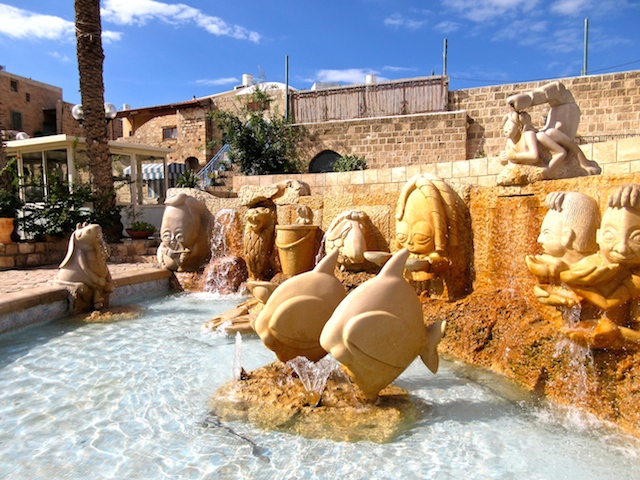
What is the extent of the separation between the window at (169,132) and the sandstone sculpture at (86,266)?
20.4m

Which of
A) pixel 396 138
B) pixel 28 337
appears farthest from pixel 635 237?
pixel 396 138

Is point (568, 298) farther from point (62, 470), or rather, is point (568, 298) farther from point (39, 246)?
point (39, 246)

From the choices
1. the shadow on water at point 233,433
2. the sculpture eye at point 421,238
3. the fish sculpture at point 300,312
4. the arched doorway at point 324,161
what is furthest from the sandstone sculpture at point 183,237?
the arched doorway at point 324,161

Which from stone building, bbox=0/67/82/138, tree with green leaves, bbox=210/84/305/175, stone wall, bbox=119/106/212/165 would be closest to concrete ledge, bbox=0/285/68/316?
tree with green leaves, bbox=210/84/305/175

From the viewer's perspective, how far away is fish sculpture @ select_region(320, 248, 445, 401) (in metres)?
2.77

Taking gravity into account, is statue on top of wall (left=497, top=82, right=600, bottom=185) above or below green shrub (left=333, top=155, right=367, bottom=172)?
below

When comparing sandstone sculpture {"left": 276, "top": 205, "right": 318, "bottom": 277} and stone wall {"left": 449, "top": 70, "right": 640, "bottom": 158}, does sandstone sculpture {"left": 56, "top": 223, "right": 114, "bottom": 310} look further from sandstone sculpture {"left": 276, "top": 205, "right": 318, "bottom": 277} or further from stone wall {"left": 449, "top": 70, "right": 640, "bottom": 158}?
stone wall {"left": 449, "top": 70, "right": 640, "bottom": 158}

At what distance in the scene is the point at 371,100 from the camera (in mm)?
16453

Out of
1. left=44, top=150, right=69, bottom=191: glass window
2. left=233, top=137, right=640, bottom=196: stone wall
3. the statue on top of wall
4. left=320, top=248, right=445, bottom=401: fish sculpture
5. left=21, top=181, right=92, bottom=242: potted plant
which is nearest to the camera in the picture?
left=320, top=248, right=445, bottom=401: fish sculpture

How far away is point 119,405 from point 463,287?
11.8ft

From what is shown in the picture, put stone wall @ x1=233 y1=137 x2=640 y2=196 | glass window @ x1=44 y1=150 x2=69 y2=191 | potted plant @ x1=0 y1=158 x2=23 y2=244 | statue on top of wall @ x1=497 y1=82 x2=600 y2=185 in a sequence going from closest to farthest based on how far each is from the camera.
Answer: statue on top of wall @ x1=497 y1=82 x2=600 y2=185, stone wall @ x1=233 y1=137 x2=640 y2=196, potted plant @ x1=0 y1=158 x2=23 y2=244, glass window @ x1=44 y1=150 x2=69 y2=191

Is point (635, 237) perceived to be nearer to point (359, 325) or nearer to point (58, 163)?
point (359, 325)

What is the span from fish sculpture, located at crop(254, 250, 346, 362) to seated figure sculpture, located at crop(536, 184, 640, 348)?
1.62 meters

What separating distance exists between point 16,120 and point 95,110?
1905cm
